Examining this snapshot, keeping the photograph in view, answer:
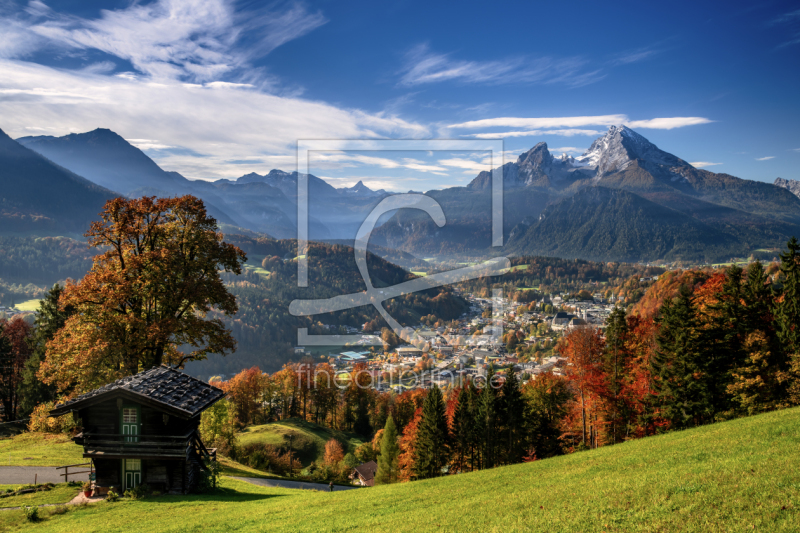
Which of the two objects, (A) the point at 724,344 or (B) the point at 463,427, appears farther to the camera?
(B) the point at 463,427

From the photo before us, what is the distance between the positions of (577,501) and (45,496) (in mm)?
19900

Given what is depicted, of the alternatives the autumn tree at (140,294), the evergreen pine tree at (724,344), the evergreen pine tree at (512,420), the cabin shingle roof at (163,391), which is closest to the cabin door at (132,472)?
the cabin shingle roof at (163,391)

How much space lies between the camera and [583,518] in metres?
9.70

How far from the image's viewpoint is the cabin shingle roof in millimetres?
17812

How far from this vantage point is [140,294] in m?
21.8

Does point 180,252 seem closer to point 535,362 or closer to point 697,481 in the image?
point 697,481

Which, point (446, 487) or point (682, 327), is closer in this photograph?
point (446, 487)

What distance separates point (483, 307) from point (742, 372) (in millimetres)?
172936

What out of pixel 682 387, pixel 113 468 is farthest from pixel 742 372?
pixel 113 468

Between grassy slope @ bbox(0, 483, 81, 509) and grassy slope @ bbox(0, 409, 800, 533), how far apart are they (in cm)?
157

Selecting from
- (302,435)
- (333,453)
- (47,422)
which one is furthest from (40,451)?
(302,435)

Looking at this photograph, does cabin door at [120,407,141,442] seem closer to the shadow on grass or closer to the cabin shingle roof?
the cabin shingle roof

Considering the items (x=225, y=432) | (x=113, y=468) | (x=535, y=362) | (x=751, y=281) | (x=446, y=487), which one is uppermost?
(x=751, y=281)

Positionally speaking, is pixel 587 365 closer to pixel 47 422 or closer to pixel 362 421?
pixel 47 422
